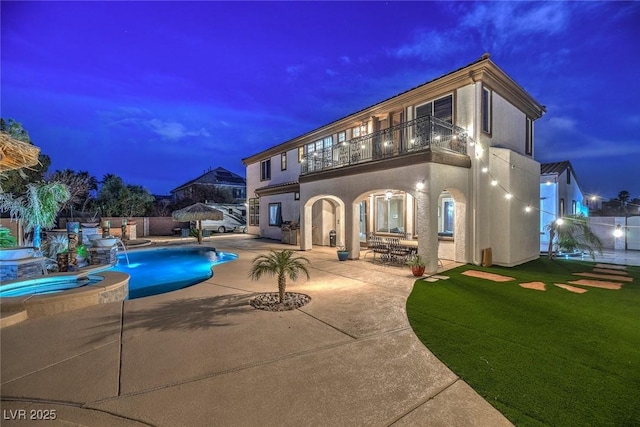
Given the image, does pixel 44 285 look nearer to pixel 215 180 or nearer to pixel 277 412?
pixel 277 412

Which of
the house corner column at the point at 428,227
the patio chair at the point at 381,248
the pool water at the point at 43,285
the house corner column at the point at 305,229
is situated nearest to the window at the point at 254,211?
the house corner column at the point at 305,229

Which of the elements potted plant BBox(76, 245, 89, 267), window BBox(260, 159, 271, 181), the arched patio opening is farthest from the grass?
window BBox(260, 159, 271, 181)

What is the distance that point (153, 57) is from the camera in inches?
2675

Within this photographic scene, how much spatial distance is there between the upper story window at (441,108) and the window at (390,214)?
434 centimetres

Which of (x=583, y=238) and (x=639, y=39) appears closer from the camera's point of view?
(x=583, y=238)

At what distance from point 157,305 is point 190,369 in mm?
3393

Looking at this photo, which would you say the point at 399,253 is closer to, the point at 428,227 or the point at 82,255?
the point at 428,227

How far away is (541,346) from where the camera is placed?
14.9 feet

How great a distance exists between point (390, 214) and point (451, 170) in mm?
5435

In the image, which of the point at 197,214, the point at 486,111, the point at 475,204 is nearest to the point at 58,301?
the point at 475,204

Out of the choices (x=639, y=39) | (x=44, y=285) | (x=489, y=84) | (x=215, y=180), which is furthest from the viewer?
(x=215, y=180)

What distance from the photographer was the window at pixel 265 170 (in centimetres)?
2423

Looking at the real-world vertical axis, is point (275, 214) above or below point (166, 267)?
above

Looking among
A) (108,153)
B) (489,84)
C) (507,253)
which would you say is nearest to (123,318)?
(507,253)
